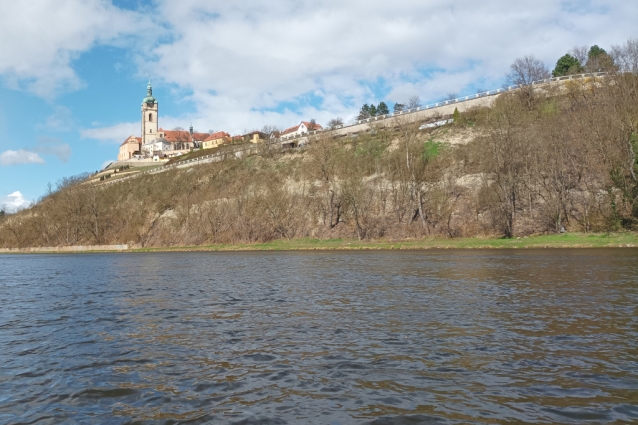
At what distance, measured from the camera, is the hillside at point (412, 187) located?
182 feet

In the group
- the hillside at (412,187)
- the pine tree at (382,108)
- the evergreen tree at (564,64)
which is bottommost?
the hillside at (412,187)

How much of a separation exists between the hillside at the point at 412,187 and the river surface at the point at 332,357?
128 ft

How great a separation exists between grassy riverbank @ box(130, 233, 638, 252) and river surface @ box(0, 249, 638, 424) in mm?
27899

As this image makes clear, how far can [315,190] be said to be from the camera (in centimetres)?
8331

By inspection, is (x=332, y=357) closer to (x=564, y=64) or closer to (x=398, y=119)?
(x=398, y=119)

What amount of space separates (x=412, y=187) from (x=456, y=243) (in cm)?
1594

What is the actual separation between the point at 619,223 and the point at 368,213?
114 feet

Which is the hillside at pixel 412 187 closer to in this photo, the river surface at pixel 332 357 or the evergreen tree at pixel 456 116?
the evergreen tree at pixel 456 116

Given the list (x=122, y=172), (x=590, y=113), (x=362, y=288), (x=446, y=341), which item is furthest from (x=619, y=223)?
(x=122, y=172)

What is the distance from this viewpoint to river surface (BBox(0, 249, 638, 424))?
26.0 feet

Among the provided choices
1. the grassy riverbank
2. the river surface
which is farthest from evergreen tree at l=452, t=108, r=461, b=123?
the river surface

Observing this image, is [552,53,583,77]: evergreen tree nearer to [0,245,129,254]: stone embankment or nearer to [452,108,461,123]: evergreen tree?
[452,108,461,123]: evergreen tree

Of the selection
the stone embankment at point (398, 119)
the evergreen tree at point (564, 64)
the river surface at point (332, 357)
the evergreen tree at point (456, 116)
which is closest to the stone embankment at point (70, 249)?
the stone embankment at point (398, 119)

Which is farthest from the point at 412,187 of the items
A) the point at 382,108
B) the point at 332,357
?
the point at 382,108
